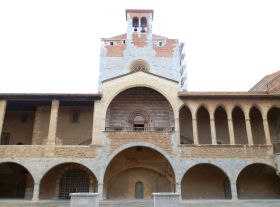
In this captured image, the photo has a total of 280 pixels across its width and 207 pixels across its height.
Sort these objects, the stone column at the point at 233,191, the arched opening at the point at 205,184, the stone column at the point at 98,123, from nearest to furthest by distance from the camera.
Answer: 1. the stone column at the point at 233,191
2. the stone column at the point at 98,123
3. the arched opening at the point at 205,184

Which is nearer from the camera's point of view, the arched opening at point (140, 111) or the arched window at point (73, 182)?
the arched window at point (73, 182)

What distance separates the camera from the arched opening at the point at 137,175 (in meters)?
20.4

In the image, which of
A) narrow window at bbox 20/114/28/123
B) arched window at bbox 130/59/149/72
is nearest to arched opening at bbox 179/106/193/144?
arched window at bbox 130/59/149/72

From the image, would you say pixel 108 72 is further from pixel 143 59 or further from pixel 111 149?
pixel 111 149

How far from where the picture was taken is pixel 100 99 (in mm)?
20125

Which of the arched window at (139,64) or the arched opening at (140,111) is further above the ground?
the arched window at (139,64)

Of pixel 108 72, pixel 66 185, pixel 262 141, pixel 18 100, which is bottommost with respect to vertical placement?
pixel 66 185

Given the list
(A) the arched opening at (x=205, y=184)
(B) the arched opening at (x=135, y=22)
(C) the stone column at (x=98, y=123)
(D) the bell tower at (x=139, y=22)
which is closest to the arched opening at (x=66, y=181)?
(C) the stone column at (x=98, y=123)

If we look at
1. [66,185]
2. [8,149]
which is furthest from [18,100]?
[66,185]

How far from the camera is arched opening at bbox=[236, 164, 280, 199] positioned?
2053 cm

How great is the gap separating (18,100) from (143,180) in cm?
1116

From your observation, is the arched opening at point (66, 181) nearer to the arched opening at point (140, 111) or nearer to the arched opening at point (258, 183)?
the arched opening at point (140, 111)

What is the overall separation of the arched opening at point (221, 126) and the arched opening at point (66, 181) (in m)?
10.5

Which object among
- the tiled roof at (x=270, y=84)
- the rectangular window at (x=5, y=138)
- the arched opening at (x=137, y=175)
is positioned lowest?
the arched opening at (x=137, y=175)
